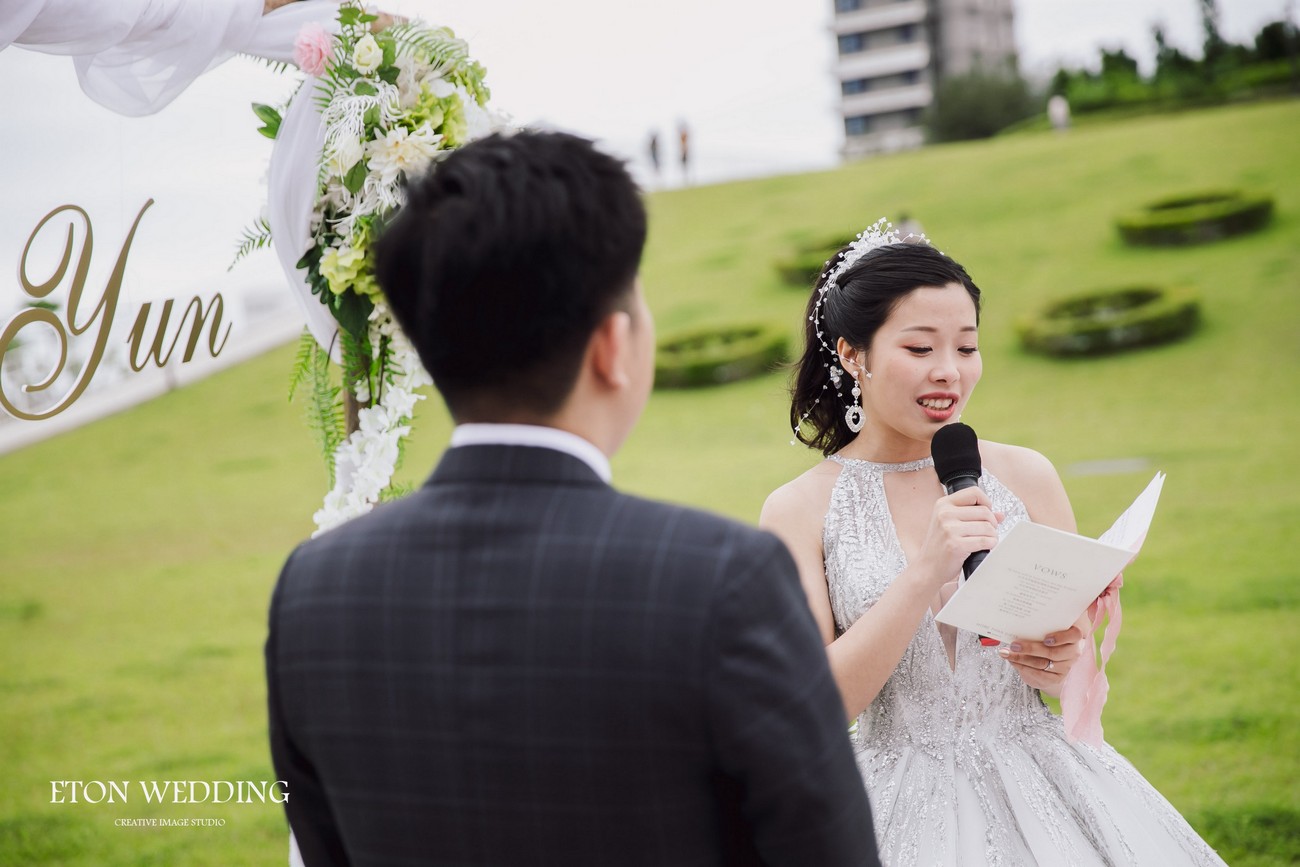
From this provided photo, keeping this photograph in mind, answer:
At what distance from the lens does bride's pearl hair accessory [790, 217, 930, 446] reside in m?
2.69

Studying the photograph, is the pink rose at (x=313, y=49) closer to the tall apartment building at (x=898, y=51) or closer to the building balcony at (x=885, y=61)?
the tall apartment building at (x=898, y=51)

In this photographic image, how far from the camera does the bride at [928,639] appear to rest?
7.39 feet

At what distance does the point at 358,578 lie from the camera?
4.17ft

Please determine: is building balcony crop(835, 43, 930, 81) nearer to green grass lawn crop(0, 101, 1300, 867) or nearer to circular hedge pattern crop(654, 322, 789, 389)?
green grass lawn crop(0, 101, 1300, 867)

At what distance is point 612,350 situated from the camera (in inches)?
49.3

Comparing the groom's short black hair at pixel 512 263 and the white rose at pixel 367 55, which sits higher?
the white rose at pixel 367 55

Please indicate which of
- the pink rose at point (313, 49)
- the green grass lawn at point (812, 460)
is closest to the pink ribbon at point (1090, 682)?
the green grass lawn at point (812, 460)

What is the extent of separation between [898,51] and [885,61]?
33.3 inches

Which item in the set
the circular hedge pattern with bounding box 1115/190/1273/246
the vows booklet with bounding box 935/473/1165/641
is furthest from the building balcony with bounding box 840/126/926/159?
the vows booklet with bounding box 935/473/1165/641

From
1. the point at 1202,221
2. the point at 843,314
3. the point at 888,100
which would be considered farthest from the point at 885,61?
the point at 843,314

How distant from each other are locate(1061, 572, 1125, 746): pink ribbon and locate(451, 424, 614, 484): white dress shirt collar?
1.34 m

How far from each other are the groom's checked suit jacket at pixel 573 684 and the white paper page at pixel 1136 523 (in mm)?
1057

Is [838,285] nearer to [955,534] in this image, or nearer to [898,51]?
[955,534]

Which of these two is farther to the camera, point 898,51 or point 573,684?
point 898,51
